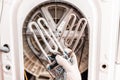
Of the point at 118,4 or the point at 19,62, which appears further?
the point at 19,62

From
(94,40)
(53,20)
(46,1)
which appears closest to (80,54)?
(94,40)

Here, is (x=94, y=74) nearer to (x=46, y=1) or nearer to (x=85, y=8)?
(x=85, y=8)

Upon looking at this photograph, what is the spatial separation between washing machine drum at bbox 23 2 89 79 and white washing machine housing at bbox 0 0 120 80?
27mm

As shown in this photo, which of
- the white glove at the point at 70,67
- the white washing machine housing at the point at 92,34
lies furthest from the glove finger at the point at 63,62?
the white washing machine housing at the point at 92,34

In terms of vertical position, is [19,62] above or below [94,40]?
below

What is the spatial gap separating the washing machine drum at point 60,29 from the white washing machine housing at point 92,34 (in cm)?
3

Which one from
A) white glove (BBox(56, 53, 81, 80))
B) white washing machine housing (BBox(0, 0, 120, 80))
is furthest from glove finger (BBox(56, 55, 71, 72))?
white washing machine housing (BBox(0, 0, 120, 80))

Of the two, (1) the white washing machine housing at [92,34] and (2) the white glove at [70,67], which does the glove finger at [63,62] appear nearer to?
(2) the white glove at [70,67]

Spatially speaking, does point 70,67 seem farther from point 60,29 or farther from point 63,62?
point 60,29

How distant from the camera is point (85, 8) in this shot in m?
1.07

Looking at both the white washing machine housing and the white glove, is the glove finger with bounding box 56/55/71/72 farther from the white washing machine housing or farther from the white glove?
the white washing machine housing

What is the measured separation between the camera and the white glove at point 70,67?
1125 mm

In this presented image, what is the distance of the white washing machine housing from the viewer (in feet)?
3.50

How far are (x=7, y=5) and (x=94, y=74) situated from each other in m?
0.59
